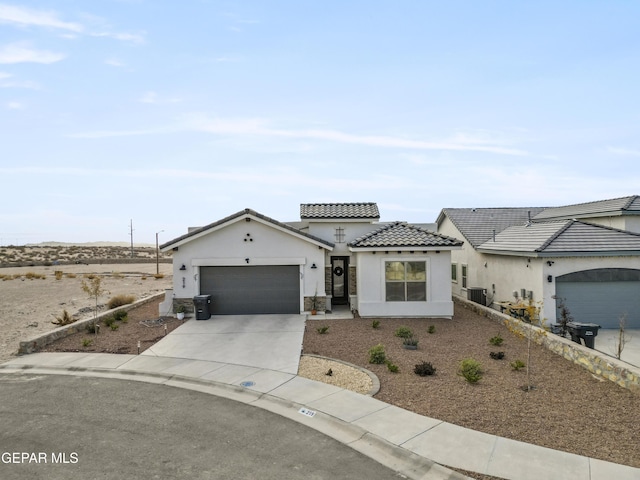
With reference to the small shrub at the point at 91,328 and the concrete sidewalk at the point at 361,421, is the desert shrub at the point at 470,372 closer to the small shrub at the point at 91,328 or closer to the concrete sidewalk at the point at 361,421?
the concrete sidewalk at the point at 361,421

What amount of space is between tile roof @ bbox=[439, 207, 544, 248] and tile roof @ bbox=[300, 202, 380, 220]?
6040 millimetres

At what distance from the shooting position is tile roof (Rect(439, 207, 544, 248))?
24.0 meters

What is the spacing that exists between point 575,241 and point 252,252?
13163 mm

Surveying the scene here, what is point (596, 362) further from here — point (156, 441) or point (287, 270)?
point (287, 270)

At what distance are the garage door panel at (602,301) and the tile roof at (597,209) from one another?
495 cm

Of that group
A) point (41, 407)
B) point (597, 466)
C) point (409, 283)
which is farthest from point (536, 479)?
point (409, 283)

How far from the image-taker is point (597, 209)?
21.1 meters

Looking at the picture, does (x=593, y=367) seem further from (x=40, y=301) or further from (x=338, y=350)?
(x=40, y=301)

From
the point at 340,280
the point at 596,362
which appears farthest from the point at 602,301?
the point at 340,280

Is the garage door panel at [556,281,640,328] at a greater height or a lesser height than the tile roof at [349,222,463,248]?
lesser

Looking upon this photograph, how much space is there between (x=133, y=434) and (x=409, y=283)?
12.6 metres

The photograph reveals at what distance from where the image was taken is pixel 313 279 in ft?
60.1

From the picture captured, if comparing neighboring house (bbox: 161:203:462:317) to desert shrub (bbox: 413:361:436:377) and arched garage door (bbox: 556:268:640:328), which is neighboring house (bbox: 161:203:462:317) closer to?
arched garage door (bbox: 556:268:640:328)

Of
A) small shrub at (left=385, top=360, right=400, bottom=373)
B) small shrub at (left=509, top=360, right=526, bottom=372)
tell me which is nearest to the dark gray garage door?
small shrub at (left=385, top=360, right=400, bottom=373)
